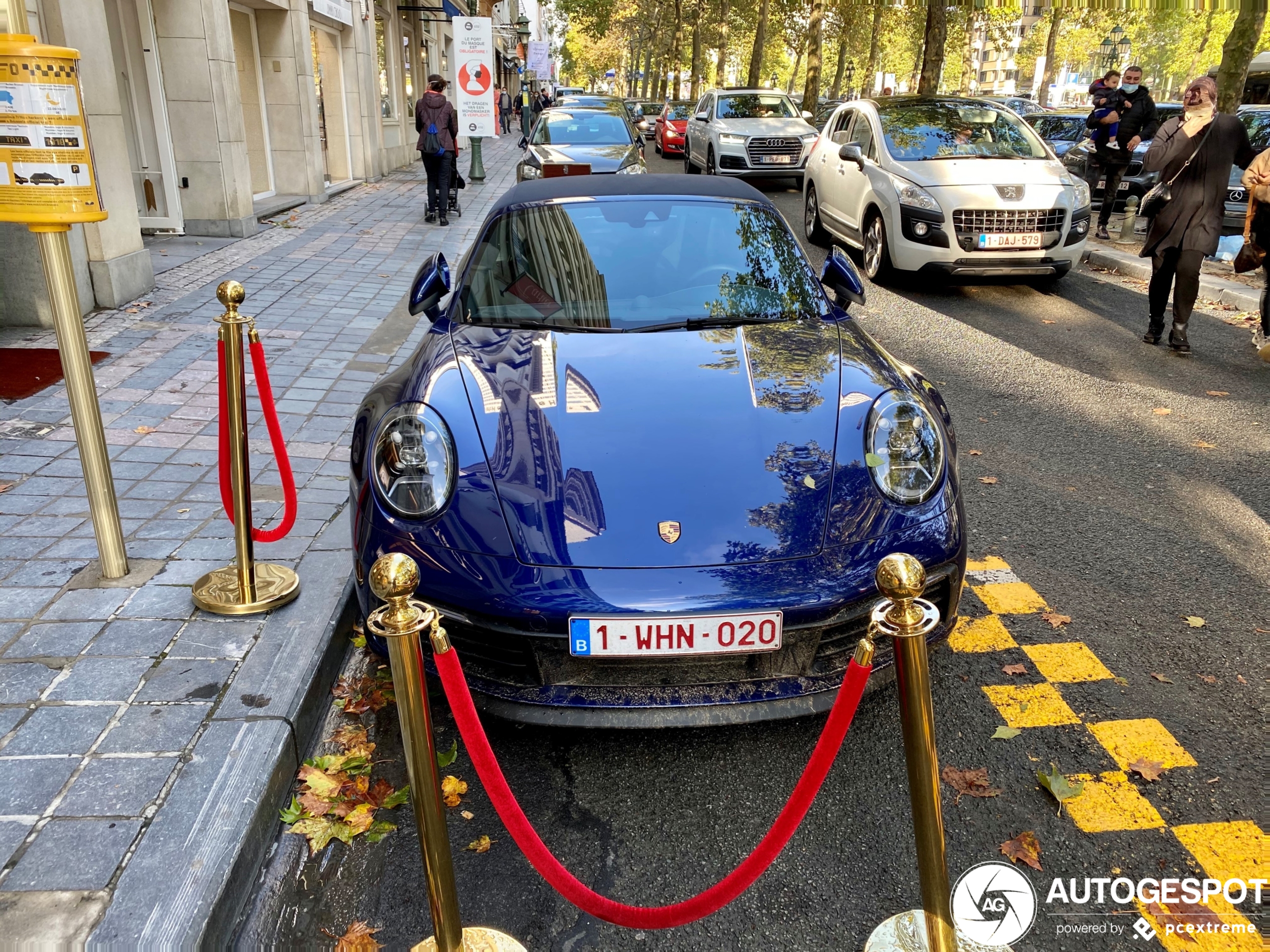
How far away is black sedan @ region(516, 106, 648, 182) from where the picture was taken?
465 inches

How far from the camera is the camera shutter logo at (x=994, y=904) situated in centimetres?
208

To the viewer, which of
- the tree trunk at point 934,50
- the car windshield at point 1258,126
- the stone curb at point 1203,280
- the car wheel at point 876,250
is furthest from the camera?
the tree trunk at point 934,50

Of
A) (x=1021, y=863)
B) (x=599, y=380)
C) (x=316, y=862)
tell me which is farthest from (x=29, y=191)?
(x=1021, y=863)

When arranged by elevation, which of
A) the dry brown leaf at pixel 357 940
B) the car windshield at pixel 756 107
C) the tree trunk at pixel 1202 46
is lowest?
the dry brown leaf at pixel 357 940

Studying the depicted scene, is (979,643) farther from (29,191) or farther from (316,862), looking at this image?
(29,191)

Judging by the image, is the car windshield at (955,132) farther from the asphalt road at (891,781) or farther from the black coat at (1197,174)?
the asphalt road at (891,781)

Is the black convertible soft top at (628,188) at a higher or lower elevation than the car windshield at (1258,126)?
lower

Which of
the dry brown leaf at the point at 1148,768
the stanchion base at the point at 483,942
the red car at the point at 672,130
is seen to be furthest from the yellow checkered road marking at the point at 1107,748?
the red car at the point at 672,130

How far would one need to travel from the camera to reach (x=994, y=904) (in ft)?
7.06

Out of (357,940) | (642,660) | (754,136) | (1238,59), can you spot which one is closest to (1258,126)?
(1238,59)

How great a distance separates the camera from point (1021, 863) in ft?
7.44

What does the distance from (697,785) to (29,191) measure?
8.84ft

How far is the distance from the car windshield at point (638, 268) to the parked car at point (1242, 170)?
9.88 metres

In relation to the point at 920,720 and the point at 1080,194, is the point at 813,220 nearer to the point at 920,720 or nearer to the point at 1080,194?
the point at 1080,194
